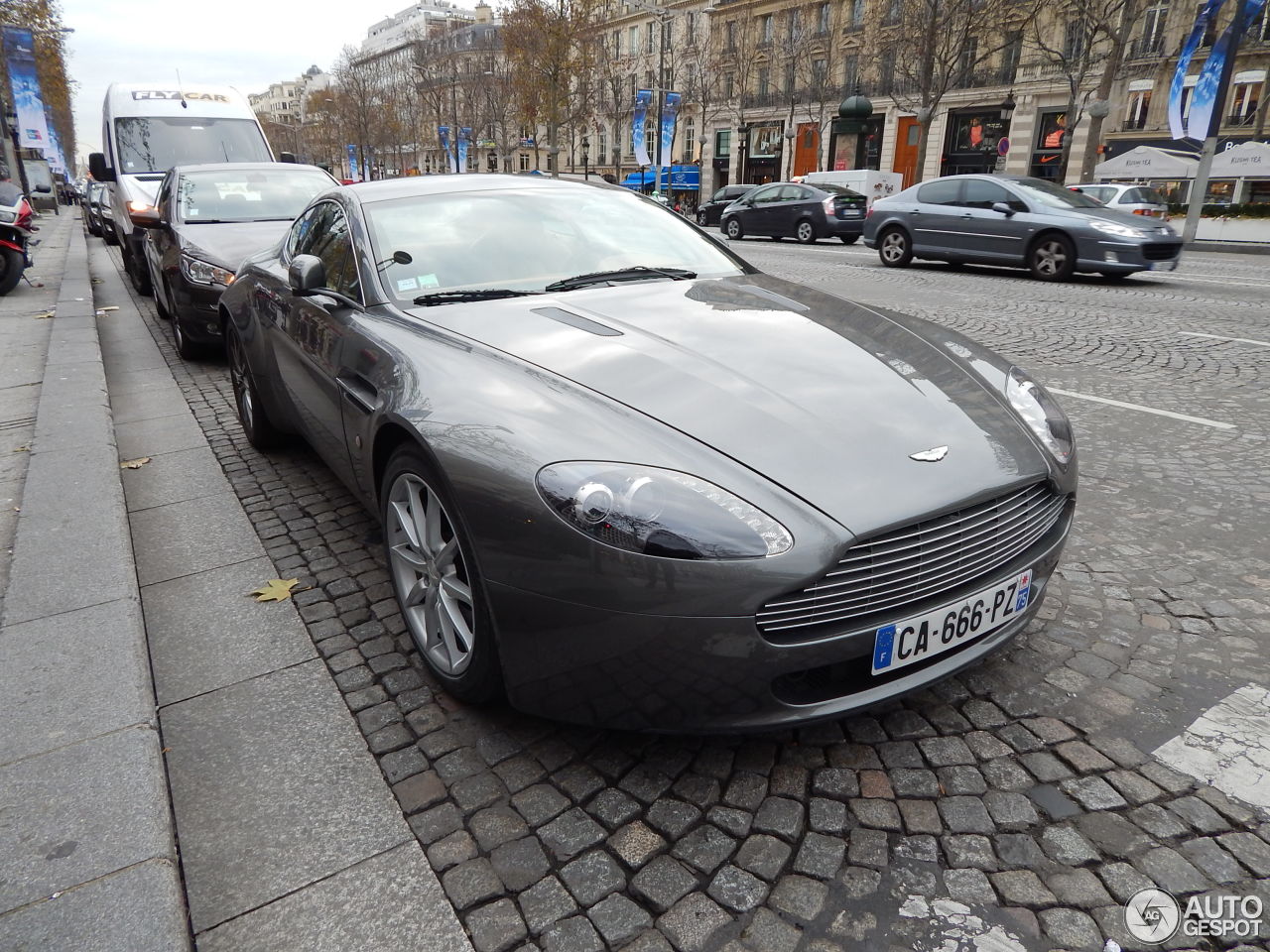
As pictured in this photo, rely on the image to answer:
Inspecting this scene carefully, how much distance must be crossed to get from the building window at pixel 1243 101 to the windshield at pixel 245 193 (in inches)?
1500

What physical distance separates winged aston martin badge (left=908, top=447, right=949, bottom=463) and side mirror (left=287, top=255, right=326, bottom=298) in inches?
90.1

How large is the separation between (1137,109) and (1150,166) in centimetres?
1483

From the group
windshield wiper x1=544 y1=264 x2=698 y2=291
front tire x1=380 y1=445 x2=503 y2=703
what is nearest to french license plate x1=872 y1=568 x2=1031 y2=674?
front tire x1=380 y1=445 x2=503 y2=703

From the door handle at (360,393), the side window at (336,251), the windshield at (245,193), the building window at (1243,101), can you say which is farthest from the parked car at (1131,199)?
the building window at (1243,101)

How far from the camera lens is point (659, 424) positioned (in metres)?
2.02

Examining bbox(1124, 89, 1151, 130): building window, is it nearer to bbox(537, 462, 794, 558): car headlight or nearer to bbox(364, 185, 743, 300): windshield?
bbox(364, 185, 743, 300): windshield

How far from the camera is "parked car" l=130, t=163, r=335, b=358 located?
670 centimetres

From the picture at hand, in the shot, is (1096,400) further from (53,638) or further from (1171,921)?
(53,638)

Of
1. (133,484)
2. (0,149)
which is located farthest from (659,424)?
(0,149)

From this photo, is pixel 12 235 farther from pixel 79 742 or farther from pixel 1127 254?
pixel 1127 254

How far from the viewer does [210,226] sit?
7312 millimetres

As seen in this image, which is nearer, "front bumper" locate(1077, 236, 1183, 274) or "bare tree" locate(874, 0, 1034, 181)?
"front bumper" locate(1077, 236, 1183, 274)

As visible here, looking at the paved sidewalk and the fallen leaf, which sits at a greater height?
the paved sidewalk

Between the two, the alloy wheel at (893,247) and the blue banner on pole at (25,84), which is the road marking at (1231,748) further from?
the blue banner on pole at (25,84)
